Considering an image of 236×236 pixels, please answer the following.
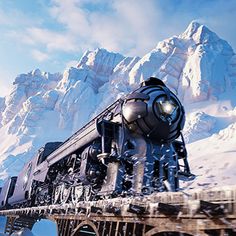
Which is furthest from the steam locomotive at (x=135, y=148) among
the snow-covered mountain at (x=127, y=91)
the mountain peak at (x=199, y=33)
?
the mountain peak at (x=199, y=33)

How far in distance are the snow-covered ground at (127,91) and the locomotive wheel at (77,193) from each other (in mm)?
52779

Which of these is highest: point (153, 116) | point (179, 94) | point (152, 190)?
point (179, 94)

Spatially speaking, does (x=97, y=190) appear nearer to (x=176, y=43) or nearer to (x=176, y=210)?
(x=176, y=210)

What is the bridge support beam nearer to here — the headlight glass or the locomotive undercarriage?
the locomotive undercarriage

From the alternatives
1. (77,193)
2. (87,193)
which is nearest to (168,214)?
(87,193)

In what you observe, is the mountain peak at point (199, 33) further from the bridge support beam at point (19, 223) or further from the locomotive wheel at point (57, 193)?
the locomotive wheel at point (57, 193)

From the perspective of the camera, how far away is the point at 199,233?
3721mm

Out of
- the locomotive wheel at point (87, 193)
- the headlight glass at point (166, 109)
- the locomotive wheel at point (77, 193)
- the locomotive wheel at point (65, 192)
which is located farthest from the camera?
the locomotive wheel at point (65, 192)

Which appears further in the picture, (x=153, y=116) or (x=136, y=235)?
(x=153, y=116)

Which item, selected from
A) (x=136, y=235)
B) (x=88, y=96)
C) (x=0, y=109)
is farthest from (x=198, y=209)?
(x=0, y=109)

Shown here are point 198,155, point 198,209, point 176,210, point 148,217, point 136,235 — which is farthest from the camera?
point 198,155

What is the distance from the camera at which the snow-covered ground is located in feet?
253

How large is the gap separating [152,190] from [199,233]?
5207 millimetres

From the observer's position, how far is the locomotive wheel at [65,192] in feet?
40.2
